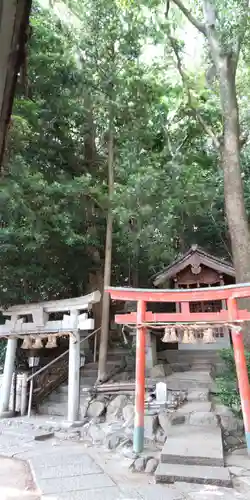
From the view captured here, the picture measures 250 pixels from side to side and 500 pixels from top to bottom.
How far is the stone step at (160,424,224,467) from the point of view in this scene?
5.62 m

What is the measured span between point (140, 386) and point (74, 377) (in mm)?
2619

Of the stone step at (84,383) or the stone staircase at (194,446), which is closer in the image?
the stone staircase at (194,446)

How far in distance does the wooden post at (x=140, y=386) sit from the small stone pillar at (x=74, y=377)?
8.14ft

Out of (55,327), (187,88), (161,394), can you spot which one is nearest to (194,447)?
(161,394)

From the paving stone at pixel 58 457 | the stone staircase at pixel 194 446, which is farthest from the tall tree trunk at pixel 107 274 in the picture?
the paving stone at pixel 58 457

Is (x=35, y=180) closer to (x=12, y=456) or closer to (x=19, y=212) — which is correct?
(x=19, y=212)

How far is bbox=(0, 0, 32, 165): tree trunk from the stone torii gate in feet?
25.5

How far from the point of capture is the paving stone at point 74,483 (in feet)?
16.0

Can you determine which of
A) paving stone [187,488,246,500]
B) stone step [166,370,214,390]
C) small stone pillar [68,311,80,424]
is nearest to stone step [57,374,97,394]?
small stone pillar [68,311,80,424]

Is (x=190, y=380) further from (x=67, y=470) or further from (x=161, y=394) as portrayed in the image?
(x=67, y=470)

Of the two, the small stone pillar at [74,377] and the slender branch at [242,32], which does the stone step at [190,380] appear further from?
the slender branch at [242,32]

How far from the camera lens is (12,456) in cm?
664

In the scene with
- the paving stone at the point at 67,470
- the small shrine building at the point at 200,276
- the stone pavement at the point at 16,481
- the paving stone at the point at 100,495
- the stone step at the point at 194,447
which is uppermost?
the small shrine building at the point at 200,276

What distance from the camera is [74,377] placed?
885cm
